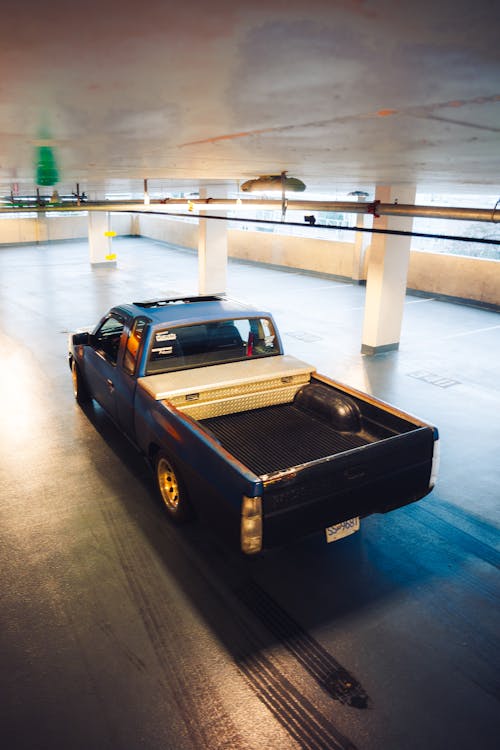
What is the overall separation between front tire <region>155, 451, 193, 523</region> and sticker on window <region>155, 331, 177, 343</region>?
1.31 m

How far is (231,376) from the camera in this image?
549 cm

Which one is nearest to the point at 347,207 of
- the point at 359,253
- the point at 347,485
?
the point at 347,485

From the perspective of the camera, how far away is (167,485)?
16.8 ft

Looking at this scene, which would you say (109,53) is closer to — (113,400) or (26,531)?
(26,531)

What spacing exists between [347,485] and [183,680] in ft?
5.63

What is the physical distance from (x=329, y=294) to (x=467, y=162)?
12.8 meters

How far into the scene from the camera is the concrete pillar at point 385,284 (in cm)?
1041

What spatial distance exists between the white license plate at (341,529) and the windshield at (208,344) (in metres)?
2.49

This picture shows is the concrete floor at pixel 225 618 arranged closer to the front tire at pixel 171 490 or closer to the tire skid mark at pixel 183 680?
the tire skid mark at pixel 183 680

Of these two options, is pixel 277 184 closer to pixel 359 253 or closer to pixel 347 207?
Answer: pixel 347 207

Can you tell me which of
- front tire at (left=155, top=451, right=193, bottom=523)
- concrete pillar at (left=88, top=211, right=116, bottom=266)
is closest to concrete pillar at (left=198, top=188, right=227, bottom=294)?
concrete pillar at (left=88, top=211, right=116, bottom=266)

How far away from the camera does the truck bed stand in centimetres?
475

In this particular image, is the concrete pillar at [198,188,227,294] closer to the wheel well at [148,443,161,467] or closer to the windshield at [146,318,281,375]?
the windshield at [146,318,281,375]

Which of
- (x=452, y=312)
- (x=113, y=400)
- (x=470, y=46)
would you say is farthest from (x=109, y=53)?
(x=452, y=312)
